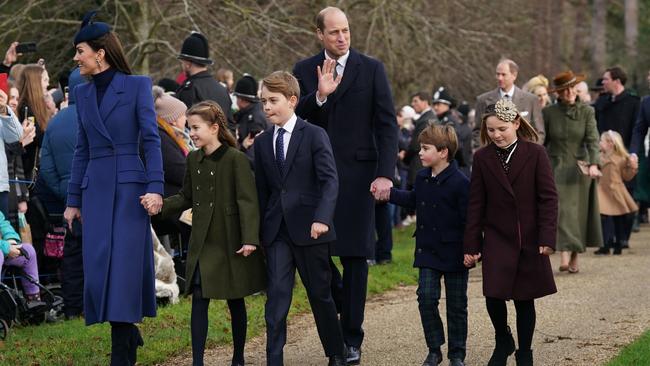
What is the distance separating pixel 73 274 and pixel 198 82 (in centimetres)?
239

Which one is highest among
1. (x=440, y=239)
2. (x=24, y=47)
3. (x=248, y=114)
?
(x=24, y=47)

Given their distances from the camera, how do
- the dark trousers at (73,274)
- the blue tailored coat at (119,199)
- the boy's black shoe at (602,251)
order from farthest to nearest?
the boy's black shoe at (602,251)
the dark trousers at (73,274)
the blue tailored coat at (119,199)

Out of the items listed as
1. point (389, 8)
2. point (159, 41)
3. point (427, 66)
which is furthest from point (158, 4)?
point (427, 66)

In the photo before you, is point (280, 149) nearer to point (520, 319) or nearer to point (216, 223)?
point (216, 223)

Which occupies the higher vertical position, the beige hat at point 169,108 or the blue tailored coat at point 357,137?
the beige hat at point 169,108

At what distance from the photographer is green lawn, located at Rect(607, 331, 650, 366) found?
8.05 metres

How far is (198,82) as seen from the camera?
1217 cm

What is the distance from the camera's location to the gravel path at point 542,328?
859 cm

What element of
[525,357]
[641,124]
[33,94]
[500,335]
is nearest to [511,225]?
[500,335]

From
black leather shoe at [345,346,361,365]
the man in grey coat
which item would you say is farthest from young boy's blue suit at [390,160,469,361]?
the man in grey coat

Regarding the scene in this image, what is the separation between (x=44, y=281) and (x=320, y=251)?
4433 millimetres

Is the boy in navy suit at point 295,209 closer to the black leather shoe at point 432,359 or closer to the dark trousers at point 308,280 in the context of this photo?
the dark trousers at point 308,280

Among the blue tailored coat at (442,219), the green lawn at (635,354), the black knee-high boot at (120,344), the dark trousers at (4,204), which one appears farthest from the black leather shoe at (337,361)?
the dark trousers at (4,204)

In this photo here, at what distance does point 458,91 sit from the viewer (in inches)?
1144
